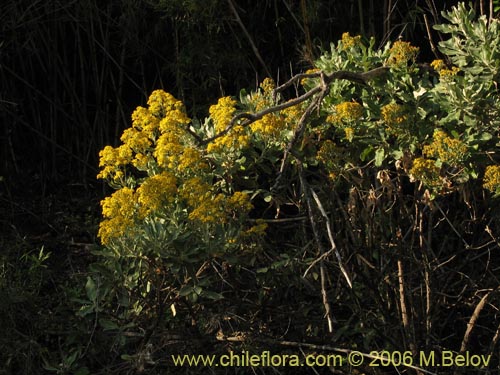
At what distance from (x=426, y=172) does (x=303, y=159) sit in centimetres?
41

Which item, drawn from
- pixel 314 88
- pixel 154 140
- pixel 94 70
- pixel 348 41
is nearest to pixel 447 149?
pixel 314 88

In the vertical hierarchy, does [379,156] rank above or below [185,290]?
above

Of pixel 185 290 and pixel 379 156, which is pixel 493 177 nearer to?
pixel 379 156

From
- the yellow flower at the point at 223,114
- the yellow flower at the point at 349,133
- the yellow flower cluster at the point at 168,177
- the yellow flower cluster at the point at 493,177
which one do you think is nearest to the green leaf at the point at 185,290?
the yellow flower cluster at the point at 168,177

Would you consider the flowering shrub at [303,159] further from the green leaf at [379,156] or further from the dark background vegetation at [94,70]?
the dark background vegetation at [94,70]

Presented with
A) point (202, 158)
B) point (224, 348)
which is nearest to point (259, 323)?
point (224, 348)

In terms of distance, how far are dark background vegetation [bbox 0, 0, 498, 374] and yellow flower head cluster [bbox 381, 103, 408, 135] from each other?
137 centimetres

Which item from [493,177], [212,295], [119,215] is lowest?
[212,295]

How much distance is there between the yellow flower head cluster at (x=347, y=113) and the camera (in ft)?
9.44

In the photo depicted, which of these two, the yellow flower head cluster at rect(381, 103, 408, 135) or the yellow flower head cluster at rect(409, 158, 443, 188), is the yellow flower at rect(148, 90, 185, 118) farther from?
the yellow flower head cluster at rect(409, 158, 443, 188)

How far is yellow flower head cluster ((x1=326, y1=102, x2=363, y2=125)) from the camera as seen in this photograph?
9.44 feet

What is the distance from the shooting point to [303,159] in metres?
2.98

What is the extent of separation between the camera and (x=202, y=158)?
2973 mm

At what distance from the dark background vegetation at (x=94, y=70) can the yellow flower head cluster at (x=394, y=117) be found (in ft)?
4.49
